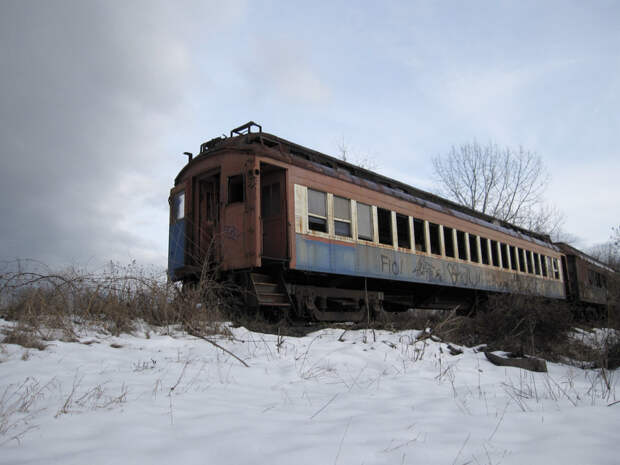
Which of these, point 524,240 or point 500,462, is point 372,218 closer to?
point 500,462

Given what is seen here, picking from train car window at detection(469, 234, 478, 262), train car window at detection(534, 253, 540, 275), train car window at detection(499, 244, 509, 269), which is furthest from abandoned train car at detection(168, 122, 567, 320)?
train car window at detection(534, 253, 540, 275)

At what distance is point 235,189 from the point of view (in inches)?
348

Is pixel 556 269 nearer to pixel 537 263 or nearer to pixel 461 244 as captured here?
pixel 537 263

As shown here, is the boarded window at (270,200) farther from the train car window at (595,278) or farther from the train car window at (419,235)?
the train car window at (595,278)

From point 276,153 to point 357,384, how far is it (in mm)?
5121

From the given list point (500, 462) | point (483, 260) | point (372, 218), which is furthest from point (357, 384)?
point (483, 260)

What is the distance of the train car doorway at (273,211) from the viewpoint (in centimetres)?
823

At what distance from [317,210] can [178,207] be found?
3082mm

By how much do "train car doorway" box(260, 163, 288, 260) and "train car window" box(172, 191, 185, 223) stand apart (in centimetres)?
188

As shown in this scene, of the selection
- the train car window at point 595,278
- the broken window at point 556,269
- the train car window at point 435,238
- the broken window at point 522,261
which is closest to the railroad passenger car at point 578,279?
the train car window at point 595,278

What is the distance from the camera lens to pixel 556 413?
9.30 feet

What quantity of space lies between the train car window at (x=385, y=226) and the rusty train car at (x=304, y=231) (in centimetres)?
3

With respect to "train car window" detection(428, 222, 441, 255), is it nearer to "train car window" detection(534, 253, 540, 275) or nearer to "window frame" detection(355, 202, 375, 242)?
"window frame" detection(355, 202, 375, 242)

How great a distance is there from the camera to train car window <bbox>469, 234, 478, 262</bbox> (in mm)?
13555
